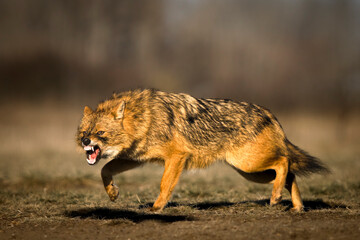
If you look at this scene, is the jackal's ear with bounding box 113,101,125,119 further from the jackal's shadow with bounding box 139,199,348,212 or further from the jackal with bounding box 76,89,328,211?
the jackal's shadow with bounding box 139,199,348,212

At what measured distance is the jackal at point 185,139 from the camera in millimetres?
5867

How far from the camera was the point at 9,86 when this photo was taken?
2042 centimetres

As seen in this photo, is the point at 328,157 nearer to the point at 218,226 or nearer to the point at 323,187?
the point at 323,187

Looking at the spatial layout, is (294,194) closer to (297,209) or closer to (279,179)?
(297,209)

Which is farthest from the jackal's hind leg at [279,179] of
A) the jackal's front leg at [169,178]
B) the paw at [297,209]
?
the jackal's front leg at [169,178]

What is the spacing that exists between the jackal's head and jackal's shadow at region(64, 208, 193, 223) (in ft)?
2.32

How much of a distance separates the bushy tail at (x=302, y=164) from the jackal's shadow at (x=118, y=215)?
213 cm

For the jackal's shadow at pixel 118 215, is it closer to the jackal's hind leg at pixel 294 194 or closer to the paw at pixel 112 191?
the paw at pixel 112 191

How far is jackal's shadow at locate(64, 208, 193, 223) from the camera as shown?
5145 mm

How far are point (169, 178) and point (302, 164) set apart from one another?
2.18m

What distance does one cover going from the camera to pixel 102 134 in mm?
5770

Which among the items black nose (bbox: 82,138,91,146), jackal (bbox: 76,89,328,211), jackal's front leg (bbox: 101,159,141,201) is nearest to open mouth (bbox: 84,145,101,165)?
jackal (bbox: 76,89,328,211)

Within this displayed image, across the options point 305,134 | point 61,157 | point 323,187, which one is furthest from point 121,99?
point 305,134

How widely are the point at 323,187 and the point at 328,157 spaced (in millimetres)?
6083
